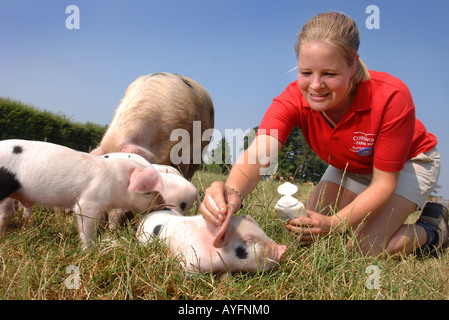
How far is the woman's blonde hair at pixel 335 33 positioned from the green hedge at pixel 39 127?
22.9 ft

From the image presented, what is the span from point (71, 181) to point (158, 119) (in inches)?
99.8

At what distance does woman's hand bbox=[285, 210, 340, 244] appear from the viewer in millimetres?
2514

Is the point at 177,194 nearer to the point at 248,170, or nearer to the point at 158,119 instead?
the point at 248,170

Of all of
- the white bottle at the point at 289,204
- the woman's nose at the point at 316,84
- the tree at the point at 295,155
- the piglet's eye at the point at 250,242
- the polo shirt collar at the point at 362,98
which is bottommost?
the tree at the point at 295,155

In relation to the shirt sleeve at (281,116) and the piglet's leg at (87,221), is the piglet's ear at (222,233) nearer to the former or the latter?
the piglet's leg at (87,221)

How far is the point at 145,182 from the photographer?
2689 mm

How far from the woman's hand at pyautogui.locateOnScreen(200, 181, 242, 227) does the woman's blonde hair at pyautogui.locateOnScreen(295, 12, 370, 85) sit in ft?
4.22

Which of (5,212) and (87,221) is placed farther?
(5,212)

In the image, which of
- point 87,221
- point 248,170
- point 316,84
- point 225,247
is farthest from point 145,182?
point 316,84

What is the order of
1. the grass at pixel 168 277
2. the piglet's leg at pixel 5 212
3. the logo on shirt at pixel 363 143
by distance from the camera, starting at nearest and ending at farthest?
1. the grass at pixel 168 277
2. the piglet's leg at pixel 5 212
3. the logo on shirt at pixel 363 143

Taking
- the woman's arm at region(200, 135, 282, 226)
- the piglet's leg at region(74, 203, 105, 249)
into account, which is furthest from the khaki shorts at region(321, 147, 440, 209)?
the piglet's leg at region(74, 203, 105, 249)

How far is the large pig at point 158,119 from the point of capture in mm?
4527

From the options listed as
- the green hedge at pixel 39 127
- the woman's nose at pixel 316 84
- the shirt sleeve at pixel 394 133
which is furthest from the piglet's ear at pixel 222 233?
the green hedge at pixel 39 127
